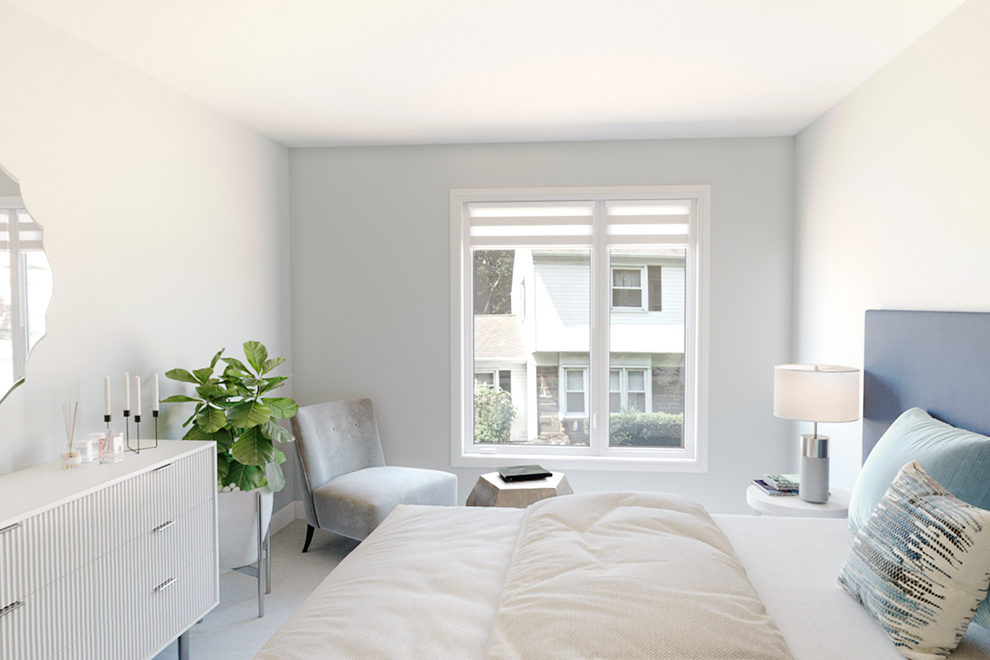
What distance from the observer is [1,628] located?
1.78 meters

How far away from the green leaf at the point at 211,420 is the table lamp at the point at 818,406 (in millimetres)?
2529

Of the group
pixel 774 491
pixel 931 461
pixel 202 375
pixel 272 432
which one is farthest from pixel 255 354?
pixel 931 461

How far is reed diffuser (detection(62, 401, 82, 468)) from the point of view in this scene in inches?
91.1

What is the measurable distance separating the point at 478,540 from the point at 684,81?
7.24 ft

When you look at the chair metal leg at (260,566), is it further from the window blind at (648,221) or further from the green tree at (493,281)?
the window blind at (648,221)

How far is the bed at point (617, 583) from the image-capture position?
149 centimetres

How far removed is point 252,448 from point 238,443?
7cm

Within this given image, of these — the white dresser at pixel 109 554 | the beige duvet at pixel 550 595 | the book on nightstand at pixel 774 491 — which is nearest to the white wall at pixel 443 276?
the book on nightstand at pixel 774 491

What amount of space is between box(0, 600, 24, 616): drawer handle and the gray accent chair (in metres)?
1.74

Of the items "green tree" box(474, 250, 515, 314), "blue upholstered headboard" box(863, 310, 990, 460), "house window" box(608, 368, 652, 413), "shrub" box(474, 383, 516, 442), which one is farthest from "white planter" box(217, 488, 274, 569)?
"blue upholstered headboard" box(863, 310, 990, 460)

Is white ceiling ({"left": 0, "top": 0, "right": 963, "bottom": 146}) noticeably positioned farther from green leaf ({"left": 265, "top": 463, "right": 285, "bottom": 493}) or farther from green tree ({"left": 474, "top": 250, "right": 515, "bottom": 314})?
green leaf ({"left": 265, "top": 463, "right": 285, "bottom": 493})

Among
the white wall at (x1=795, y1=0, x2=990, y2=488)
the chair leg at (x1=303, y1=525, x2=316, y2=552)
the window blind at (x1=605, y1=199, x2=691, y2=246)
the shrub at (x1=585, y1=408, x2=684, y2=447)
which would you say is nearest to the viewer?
the white wall at (x1=795, y1=0, x2=990, y2=488)

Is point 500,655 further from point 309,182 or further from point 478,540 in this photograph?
point 309,182

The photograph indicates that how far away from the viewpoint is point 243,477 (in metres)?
3.07
